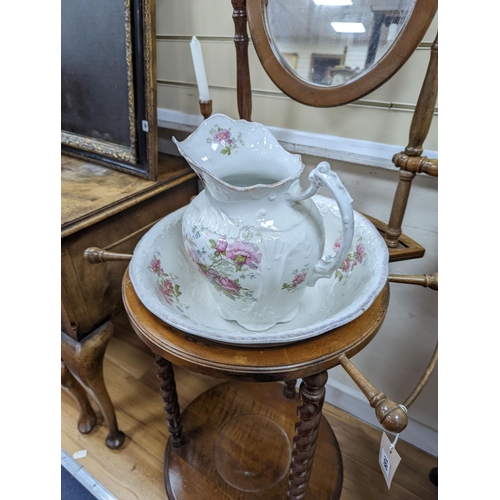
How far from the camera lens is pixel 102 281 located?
71cm

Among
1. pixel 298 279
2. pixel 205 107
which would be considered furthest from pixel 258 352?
pixel 205 107

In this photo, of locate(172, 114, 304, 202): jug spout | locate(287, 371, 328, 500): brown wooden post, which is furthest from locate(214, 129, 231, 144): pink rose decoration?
locate(287, 371, 328, 500): brown wooden post

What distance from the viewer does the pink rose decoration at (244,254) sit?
0.45 metres

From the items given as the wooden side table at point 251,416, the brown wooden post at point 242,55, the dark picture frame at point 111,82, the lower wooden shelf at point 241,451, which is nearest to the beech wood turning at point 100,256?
the wooden side table at point 251,416

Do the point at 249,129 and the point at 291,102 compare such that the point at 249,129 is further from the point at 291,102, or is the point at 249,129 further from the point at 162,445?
the point at 162,445

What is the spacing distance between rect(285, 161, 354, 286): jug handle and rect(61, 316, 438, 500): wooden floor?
69 cm

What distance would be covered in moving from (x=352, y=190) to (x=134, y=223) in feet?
1.58

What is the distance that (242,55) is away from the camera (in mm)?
671

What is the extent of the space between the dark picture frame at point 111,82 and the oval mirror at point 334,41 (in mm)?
225

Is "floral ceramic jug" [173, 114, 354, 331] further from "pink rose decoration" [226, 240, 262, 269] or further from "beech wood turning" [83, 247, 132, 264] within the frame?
"beech wood turning" [83, 247, 132, 264]

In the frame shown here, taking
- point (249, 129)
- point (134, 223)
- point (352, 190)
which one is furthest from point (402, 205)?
point (134, 223)

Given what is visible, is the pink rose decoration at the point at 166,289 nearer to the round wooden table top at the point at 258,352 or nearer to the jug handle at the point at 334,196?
the round wooden table top at the point at 258,352

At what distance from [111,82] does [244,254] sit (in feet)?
1.80

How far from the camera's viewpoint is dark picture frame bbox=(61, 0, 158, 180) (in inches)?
26.7
